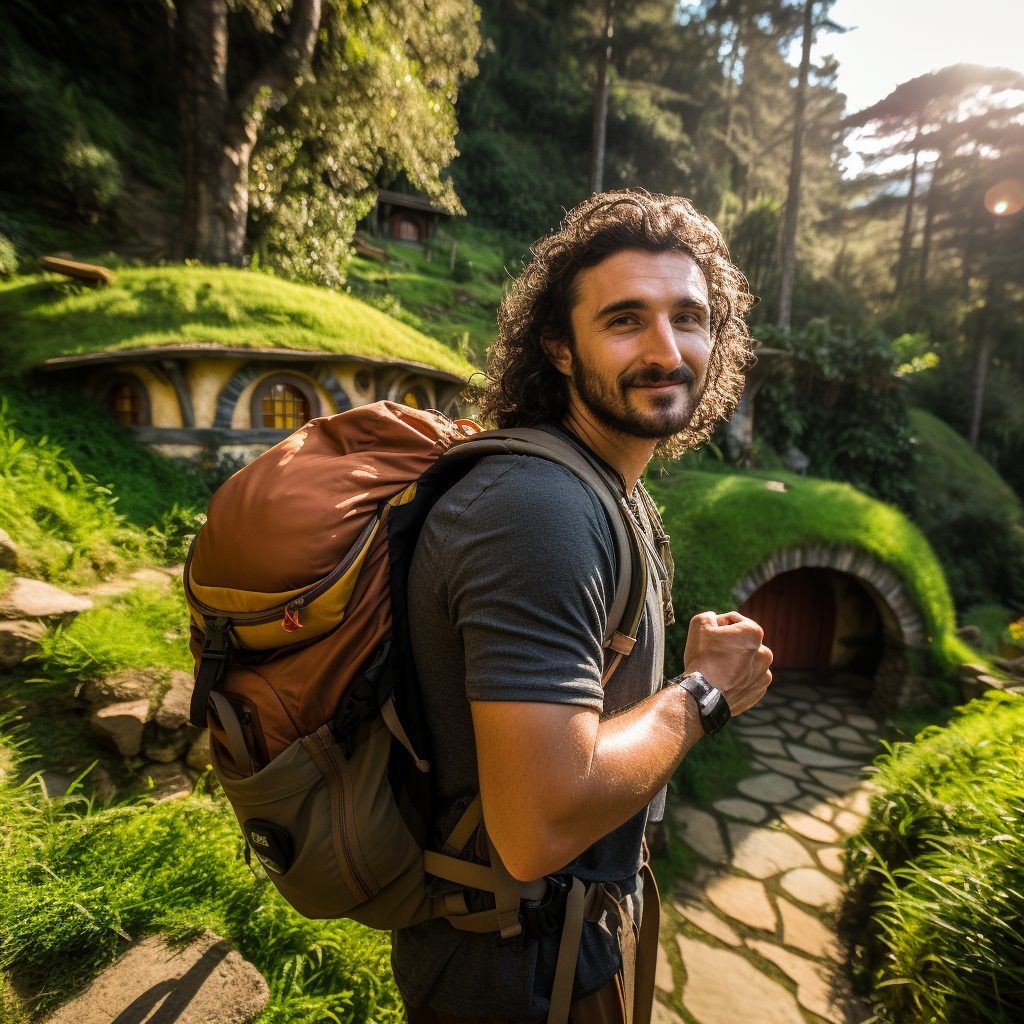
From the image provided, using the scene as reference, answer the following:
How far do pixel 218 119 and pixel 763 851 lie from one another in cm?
1280

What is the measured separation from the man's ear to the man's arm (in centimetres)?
96

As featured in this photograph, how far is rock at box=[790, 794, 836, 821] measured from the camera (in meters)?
5.86

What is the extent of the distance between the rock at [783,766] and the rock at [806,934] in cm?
221

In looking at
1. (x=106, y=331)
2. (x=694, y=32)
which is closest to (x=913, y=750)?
(x=106, y=331)

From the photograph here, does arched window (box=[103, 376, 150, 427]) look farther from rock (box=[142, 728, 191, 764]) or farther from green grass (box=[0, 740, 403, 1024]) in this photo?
green grass (box=[0, 740, 403, 1024])

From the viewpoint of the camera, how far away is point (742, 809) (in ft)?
19.4

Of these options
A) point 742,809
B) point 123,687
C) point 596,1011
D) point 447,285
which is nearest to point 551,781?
point 596,1011

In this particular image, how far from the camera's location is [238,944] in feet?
8.01

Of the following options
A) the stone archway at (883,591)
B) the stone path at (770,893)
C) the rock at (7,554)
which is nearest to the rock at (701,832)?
the stone path at (770,893)

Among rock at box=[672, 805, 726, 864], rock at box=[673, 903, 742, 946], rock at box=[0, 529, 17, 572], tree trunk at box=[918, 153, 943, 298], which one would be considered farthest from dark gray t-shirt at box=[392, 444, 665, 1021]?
tree trunk at box=[918, 153, 943, 298]

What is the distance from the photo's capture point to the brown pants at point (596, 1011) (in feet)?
4.05

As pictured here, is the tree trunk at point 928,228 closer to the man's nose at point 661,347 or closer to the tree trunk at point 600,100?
the tree trunk at point 600,100

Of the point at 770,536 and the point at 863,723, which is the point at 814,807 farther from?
the point at 770,536

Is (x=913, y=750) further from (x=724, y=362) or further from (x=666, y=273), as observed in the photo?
(x=666, y=273)
